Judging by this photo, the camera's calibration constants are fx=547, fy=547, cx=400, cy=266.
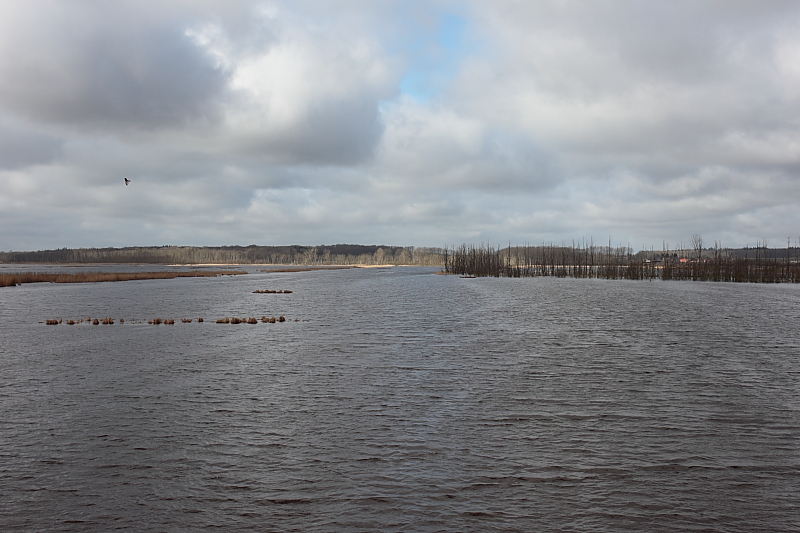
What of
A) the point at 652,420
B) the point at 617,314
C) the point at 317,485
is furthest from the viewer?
the point at 617,314

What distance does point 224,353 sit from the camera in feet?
89.9

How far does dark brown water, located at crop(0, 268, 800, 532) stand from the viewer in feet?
33.7

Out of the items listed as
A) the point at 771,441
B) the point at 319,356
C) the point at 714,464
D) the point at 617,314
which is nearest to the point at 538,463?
the point at 714,464

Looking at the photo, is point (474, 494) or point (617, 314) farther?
point (617, 314)

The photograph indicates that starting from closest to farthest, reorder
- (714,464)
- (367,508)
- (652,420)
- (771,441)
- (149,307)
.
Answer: (367,508) → (714,464) → (771,441) → (652,420) → (149,307)

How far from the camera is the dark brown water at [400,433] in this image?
10281 millimetres

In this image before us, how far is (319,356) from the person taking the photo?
2634cm

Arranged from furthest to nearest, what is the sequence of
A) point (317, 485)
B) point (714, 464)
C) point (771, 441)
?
point (771, 441), point (714, 464), point (317, 485)

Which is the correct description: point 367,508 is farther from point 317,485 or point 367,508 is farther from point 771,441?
point 771,441

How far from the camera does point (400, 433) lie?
14758 mm

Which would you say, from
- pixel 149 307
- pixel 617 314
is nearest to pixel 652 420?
pixel 617 314

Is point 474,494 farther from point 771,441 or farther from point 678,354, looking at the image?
point 678,354

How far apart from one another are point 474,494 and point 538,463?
89.4 inches

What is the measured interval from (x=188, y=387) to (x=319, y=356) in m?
7.29
